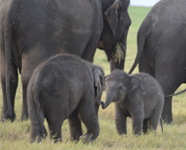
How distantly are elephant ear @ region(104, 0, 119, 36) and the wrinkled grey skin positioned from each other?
1.29m

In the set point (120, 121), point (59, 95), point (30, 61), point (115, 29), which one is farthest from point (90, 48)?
point (59, 95)

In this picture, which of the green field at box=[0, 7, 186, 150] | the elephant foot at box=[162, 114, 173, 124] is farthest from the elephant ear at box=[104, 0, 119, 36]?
the green field at box=[0, 7, 186, 150]

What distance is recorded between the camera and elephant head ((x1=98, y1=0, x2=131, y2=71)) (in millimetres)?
9023

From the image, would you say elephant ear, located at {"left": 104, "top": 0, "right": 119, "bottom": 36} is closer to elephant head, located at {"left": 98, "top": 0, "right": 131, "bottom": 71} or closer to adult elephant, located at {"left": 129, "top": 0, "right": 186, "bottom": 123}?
elephant head, located at {"left": 98, "top": 0, "right": 131, "bottom": 71}

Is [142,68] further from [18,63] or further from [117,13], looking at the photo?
[18,63]

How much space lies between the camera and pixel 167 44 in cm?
870

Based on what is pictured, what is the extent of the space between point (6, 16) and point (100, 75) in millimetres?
1637

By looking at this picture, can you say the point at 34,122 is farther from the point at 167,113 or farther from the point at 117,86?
the point at 167,113

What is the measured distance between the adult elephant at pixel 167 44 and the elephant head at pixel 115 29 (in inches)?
16.7

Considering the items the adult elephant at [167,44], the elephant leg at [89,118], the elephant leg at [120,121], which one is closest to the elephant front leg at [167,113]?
the adult elephant at [167,44]

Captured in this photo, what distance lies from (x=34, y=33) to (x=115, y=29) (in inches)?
94.9

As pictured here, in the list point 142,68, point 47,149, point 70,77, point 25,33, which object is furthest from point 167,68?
point 47,149

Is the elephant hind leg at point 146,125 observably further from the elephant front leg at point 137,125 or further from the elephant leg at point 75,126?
the elephant leg at point 75,126

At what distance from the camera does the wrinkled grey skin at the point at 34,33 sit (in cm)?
698
